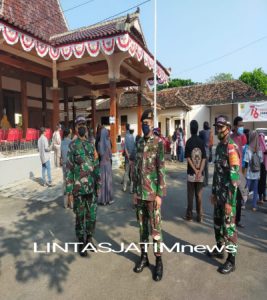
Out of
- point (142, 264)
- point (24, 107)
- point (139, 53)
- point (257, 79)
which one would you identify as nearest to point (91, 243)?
point (142, 264)

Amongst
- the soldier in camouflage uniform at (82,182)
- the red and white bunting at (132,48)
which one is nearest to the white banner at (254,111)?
the red and white bunting at (132,48)

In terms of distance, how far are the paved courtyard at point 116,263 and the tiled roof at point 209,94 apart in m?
18.0

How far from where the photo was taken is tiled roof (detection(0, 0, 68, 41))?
10.1 metres

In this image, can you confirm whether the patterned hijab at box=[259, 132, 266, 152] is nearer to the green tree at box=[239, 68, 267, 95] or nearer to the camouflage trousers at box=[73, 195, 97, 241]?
the camouflage trousers at box=[73, 195, 97, 241]

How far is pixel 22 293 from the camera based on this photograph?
2717mm

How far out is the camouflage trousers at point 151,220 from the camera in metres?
2.98

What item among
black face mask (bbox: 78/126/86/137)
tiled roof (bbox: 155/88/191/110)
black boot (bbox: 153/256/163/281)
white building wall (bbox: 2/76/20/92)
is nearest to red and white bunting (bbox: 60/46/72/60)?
white building wall (bbox: 2/76/20/92)

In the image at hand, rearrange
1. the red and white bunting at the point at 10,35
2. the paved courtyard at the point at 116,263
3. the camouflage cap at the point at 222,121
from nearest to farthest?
the paved courtyard at the point at 116,263, the camouflage cap at the point at 222,121, the red and white bunting at the point at 10,35

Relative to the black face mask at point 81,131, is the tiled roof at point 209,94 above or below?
above

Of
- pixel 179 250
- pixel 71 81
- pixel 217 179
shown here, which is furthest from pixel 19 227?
pixel 71 81

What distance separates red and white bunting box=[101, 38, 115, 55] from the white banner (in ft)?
39.0

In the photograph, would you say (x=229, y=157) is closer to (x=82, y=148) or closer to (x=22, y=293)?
(x=82, y=148)

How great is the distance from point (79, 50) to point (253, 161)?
6515 millimetres

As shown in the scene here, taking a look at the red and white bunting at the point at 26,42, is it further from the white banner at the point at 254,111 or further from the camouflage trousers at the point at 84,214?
the white banner at the point at 254,111
